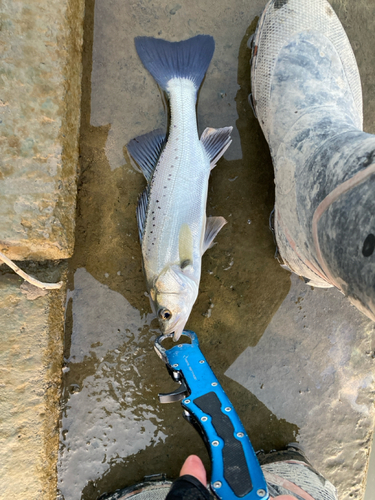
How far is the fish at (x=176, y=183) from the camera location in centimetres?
201

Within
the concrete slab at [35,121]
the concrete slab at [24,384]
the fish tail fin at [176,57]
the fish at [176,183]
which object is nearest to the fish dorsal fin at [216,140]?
the fish at [176,183]

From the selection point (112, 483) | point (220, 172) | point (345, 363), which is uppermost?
point (220, 172)

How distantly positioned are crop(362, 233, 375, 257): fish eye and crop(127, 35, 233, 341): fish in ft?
3.30

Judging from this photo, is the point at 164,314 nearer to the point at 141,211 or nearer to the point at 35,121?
the point at 141,211

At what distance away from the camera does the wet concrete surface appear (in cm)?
229

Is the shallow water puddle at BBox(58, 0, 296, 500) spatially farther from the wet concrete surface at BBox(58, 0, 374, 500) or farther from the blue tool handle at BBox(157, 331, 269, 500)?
the blue tool handle at BBox(157, 331, 269, 500)

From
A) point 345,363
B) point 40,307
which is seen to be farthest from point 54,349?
point 345,363

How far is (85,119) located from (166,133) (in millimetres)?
598

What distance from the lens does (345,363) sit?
8.19ft

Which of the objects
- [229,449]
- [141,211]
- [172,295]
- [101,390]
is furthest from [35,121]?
[229,449]

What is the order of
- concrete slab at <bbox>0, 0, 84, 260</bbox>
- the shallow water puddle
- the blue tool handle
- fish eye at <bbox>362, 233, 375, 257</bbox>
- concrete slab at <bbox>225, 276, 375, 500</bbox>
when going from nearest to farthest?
fish eye at <bbox>362, 233, 375, 257</bbox>
the blue tool handle
concrete slab at <bbox>0, 0, 84, 260</bbox>
the shallow water puddle
concrete slab at <bbox>225, 276, 375, 500</bbox>

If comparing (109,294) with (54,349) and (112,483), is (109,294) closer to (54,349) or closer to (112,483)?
(54,349)

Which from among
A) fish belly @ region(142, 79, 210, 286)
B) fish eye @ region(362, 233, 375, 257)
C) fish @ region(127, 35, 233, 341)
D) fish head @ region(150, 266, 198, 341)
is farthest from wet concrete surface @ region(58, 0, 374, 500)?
fish eye @ region(362, 233, 375, 257)

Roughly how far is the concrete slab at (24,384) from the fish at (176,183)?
743mm
